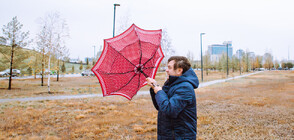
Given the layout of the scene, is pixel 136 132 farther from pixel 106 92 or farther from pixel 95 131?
pixel 106 92

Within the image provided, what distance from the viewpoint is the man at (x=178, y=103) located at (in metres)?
1.87

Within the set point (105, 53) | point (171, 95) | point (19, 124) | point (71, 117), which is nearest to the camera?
point (171, 95)

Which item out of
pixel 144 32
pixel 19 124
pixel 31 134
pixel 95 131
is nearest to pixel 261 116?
pixel 95 131

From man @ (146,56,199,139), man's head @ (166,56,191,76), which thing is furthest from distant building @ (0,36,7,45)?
man's head @ (166,56,191,76)

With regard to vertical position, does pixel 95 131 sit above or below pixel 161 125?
below

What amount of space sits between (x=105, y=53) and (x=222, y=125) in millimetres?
5590

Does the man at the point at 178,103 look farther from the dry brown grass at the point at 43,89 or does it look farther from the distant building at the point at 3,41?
the distant building at the point at 3,41

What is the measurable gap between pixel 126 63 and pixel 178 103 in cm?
107

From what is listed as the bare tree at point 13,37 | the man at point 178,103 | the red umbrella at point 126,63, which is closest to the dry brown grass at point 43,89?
the bare tree at point 13,37

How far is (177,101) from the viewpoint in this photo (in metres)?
1.86

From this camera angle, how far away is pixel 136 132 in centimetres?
599

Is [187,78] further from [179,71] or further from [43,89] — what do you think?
[43,89]

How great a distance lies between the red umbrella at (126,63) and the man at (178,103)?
54 centimetres

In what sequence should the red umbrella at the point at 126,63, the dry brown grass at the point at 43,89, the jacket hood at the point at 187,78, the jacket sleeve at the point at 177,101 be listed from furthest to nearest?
the dry brown grass at the point at 43,89 < the red umbrella at the point at 126,63 < the jacket hood at the point at 187,78 < the jacket sleeve at the point at 177,101
